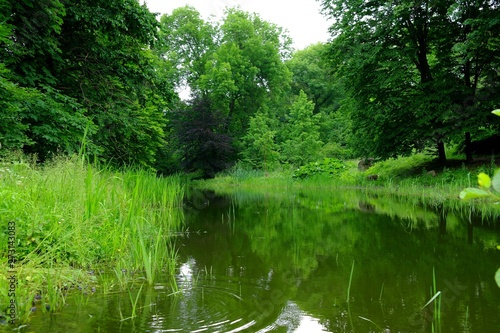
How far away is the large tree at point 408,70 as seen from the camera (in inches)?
416

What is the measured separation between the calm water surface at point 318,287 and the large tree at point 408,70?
661 centimetres

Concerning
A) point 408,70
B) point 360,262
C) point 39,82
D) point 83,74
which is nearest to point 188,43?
point 408,70

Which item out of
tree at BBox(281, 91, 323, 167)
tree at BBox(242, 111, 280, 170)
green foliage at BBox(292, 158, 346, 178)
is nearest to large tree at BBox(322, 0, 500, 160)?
green foliage at BBox(292, 158, 346, 178)

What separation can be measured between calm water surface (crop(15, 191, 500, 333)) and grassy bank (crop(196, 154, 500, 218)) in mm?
1599

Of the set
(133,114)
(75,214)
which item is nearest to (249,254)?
(75,214)

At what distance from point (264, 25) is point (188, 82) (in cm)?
848

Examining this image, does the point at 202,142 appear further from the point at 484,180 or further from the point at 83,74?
the point at 484,180

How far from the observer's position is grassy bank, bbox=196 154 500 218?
27.0 feet

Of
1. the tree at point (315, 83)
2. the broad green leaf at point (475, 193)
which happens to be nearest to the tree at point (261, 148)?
the tree at point (315, 83)

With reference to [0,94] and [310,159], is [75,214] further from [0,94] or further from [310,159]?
[310,159]

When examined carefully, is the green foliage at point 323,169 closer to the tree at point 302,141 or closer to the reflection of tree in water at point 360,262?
the tree at point 302,141

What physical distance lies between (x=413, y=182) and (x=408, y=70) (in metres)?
3.76

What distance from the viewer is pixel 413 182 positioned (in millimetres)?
11031

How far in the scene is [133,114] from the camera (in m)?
10.7
